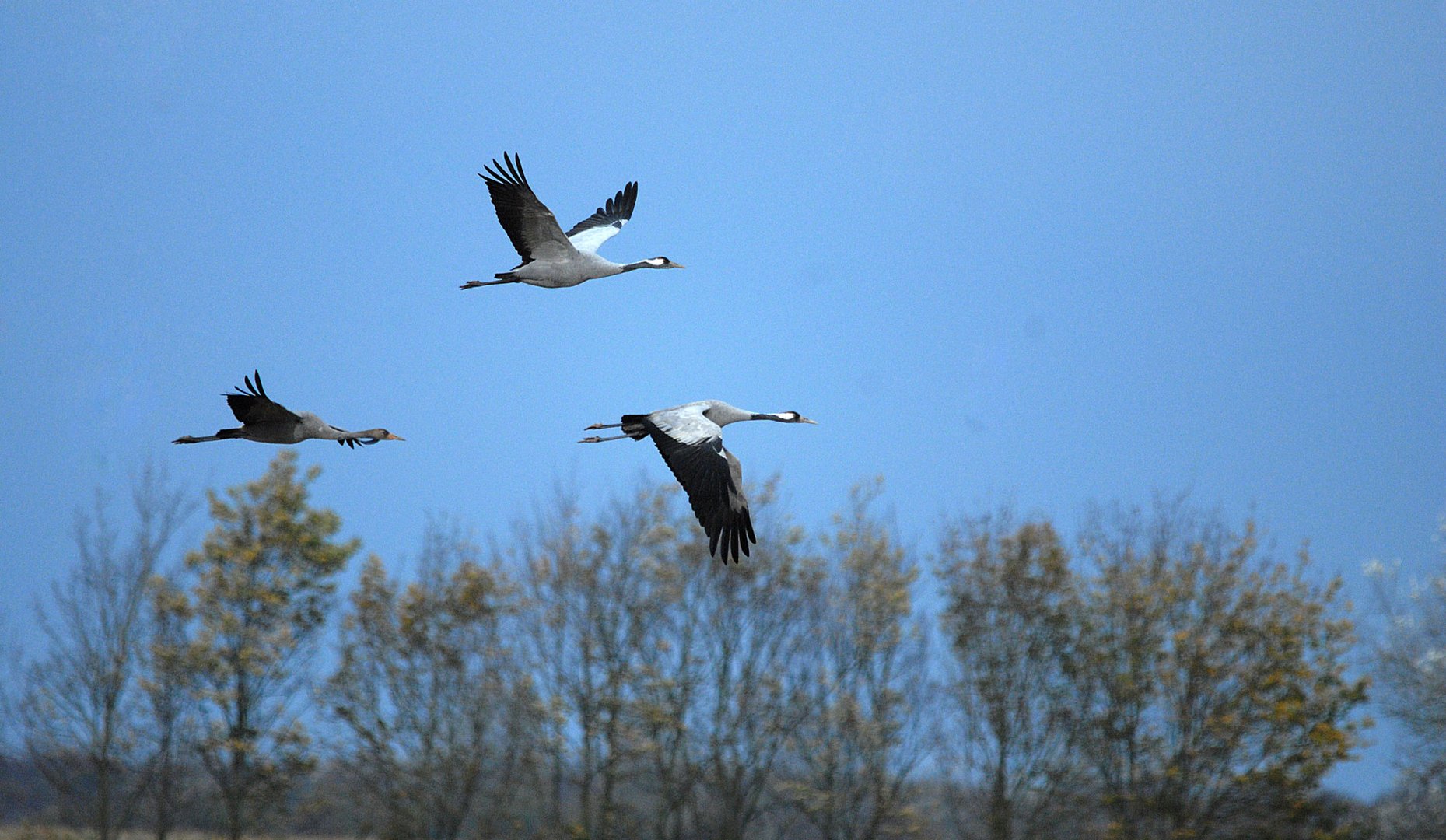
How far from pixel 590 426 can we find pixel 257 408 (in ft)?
9.94

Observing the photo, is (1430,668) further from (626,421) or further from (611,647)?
(626,421)

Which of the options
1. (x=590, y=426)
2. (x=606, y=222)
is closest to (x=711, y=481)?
(x=590, y=426)

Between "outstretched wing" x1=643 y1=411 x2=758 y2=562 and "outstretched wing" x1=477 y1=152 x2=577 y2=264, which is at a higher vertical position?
"outstretched wing" x1=477 y1=152 x2=577 y2=264

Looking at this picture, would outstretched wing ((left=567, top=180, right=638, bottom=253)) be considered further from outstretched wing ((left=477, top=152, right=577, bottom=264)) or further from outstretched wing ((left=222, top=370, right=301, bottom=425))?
outstretched wing ((left=222, top=370, right=301, bottom=425))

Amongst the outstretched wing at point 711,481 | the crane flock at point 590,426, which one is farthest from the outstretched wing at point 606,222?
the outstretched wing at point 711,481

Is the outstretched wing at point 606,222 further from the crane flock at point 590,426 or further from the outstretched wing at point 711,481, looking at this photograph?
the outstretched wing at point 711,481

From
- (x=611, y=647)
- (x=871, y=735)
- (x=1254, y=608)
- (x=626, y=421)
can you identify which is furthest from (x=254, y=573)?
(x=1254, y=608)

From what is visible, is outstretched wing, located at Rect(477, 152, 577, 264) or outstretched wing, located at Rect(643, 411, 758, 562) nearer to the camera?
outstretched wing, located at Rect(643, 411, 758, 562)

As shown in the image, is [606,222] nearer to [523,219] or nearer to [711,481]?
[523,219]

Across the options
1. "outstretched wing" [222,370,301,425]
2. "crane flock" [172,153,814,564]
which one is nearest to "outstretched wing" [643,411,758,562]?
"crane flock" [172,153,814,564]

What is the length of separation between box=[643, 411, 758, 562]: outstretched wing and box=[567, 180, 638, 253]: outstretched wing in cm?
397

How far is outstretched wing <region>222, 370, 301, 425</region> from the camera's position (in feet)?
31.1

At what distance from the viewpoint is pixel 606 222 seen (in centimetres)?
1551

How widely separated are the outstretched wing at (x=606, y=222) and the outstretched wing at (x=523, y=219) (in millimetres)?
909
